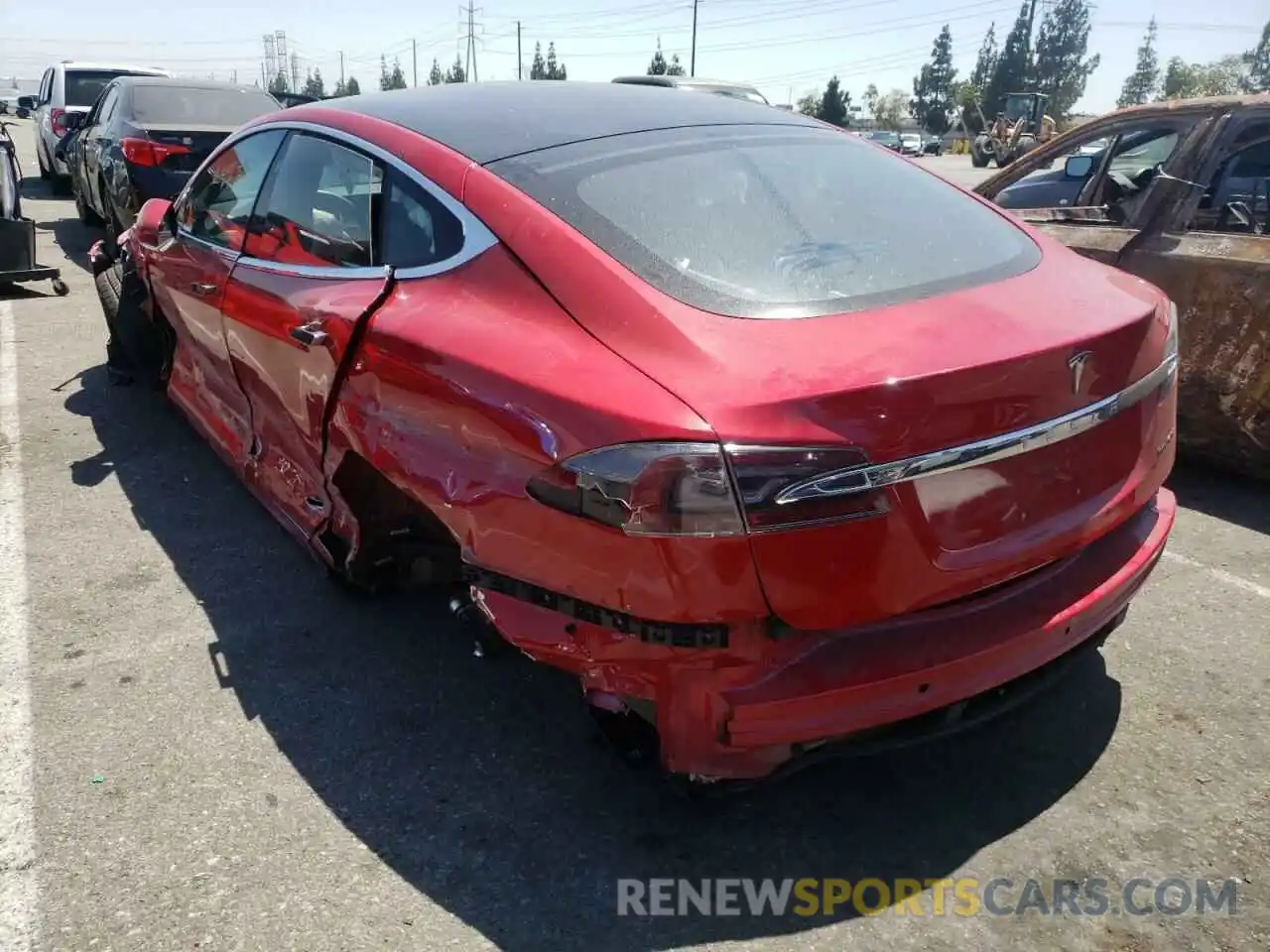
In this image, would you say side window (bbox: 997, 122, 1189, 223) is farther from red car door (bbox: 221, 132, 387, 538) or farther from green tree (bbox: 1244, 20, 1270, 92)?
green tree (bbox: 1244, 20, 1270, 92)

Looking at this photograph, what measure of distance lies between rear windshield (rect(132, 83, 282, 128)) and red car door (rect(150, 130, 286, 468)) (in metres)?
5.19

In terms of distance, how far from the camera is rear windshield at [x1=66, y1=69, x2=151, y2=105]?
13.6m

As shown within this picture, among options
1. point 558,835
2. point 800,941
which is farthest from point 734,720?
point 558,835

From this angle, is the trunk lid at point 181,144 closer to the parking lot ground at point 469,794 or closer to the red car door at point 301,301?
the red car door at point 301,301

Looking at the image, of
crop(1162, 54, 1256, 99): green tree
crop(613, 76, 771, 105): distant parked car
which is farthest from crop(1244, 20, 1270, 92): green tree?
crop(613, 76, 771, 105): distant parked car

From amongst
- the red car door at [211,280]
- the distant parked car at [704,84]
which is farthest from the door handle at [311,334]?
the distant parked car at [704,84]

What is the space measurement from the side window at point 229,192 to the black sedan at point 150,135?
4.53m

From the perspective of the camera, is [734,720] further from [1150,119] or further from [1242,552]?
[1150,119]

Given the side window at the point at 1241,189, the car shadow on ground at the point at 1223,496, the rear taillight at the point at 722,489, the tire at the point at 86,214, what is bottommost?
A: the car shadow on ground at the point at 1223,496

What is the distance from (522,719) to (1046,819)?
1.39 metres

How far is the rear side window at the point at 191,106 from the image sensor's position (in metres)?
8.98

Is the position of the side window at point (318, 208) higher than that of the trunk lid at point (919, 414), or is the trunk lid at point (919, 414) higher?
the side window at point (318, 208)

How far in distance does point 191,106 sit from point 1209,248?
8501mm

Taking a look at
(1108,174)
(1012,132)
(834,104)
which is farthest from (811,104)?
(1108,174)
